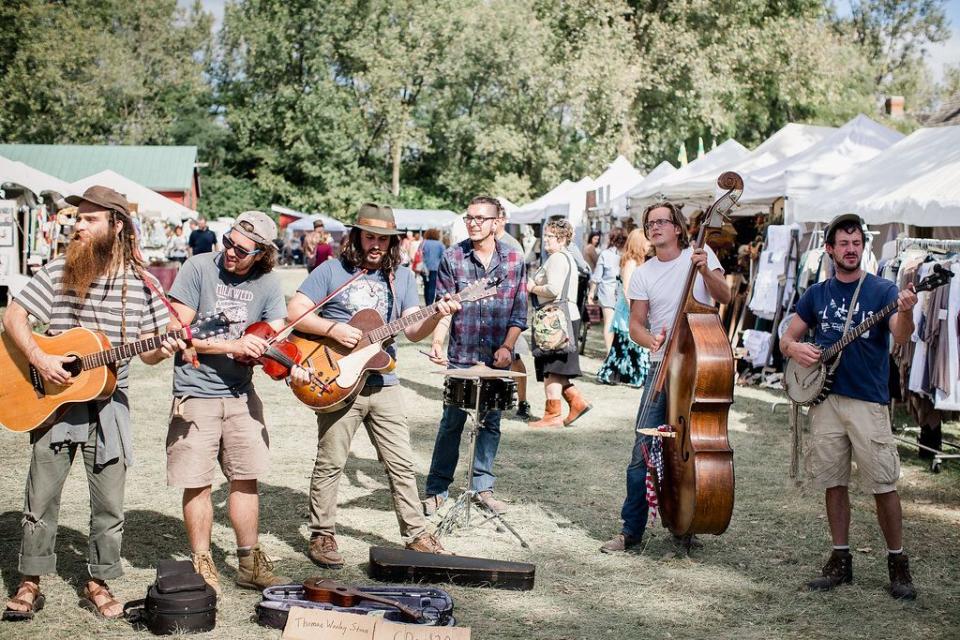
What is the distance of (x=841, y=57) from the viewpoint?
109 ft

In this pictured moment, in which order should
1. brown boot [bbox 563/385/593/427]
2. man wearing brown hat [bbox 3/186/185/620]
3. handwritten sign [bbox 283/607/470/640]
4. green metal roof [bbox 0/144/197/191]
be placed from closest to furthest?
handwritten sign [bbox 283/607/470/640] < man wearing brown hat [bbox 3/186/185/620] < brown boot [bbox 563/385/593/427] < green metal roof [bbox 0/144/197/191]

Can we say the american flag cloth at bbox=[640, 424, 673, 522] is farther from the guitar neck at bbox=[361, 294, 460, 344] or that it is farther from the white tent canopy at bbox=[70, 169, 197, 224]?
the white tent canopy at bbox=[70, 169, 197, 224]

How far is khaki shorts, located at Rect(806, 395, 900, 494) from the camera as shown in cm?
489

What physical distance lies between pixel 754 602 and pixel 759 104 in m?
33.4

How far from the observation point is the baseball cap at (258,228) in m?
4.64

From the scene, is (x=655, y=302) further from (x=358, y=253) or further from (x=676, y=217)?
(x=358, y=253)

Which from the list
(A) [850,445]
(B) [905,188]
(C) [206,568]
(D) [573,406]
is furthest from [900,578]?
(B) [905,188]

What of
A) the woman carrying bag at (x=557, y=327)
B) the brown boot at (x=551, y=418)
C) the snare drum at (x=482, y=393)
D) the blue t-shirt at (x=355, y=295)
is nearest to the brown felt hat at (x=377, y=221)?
Answer: the blue t-shirt at (x=355, y=295)

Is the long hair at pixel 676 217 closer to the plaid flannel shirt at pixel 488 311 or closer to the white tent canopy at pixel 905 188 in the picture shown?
the plaid flannel shirt at pixel 488 311

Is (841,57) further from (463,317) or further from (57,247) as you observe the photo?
(463,317)

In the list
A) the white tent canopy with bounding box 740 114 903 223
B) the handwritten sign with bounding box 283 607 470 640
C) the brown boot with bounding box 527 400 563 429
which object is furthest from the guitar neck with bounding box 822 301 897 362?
the white tent canopy with bounding box 740 114 903 223

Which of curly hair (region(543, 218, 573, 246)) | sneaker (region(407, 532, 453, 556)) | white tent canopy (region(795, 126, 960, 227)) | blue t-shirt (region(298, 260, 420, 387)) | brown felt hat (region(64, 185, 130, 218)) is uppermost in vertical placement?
white tent canopy (region(795, 126, 960, 227))

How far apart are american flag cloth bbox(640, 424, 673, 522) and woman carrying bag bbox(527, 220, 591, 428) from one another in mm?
Result: 3623

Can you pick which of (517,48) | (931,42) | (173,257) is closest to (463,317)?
(173,257)
